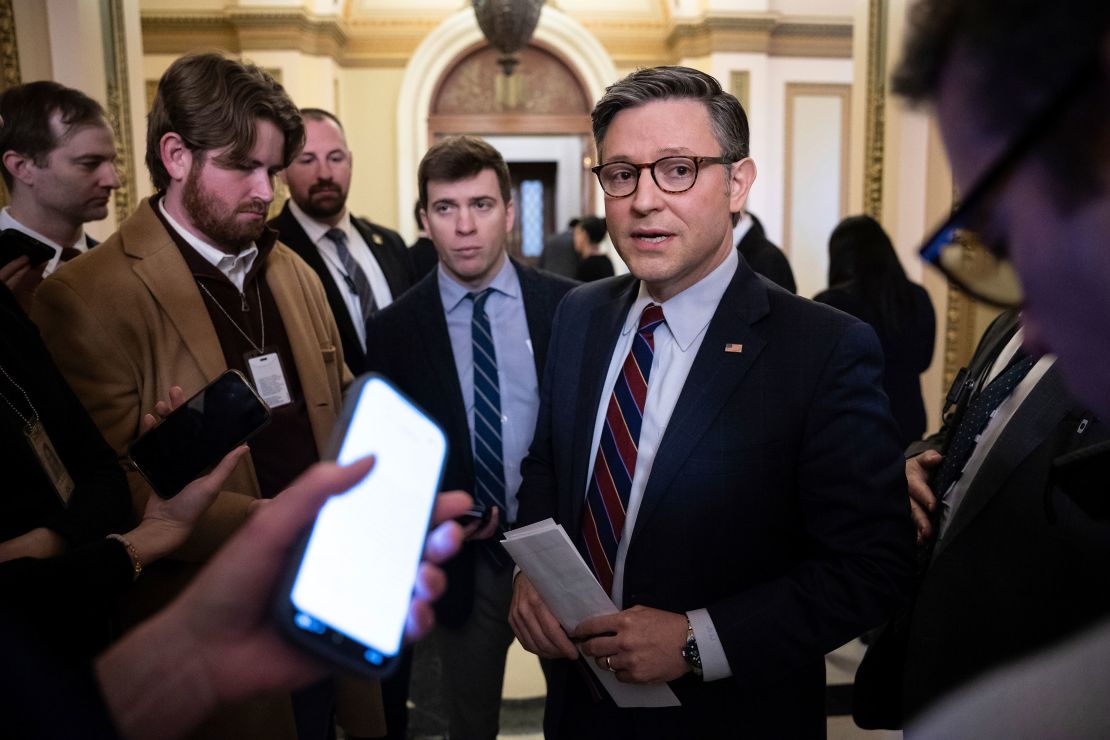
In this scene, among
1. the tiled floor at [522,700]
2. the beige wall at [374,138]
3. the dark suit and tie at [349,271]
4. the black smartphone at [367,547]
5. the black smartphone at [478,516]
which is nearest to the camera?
the black smartphone at [367,547]

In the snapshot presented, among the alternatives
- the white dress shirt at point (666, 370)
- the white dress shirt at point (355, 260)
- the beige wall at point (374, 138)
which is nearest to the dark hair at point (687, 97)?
the white dress shirt at point (666, 370)

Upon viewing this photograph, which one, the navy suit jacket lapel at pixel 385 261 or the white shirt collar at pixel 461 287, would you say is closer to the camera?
the white shirt collar at pixel 461 287

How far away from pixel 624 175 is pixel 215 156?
1118 mm

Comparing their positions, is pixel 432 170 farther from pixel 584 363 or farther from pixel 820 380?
pixel 820 380

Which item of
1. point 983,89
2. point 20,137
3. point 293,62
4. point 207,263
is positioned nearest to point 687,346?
point 983,89

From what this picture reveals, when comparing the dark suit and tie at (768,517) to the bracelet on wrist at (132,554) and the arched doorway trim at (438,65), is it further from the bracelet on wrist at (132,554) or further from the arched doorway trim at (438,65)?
the arched doorway trim at (438,65)

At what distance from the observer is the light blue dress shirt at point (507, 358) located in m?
2.41

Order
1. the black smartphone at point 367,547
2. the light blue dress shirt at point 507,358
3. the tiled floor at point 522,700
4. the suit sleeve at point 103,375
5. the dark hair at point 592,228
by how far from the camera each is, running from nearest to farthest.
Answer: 1. the black smartphone at point 367,547
2. the suit sleeve at point 103,375
3. the light blue dress shirt at point 507,358
4. the tiled floor at point 522,700
5. the dark hair at point 592,228

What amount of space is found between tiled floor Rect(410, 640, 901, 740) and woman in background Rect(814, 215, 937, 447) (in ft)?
3.46

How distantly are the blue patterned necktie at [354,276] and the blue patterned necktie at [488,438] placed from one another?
1.05 meters

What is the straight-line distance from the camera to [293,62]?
9.61m

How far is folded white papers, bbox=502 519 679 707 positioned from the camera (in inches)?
54.6

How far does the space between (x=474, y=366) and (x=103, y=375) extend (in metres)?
1.03

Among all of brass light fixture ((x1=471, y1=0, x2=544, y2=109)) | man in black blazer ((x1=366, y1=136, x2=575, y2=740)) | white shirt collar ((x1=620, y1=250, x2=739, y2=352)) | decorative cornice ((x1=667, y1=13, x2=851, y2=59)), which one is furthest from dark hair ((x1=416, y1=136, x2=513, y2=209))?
decorative cornice ((x1=667, y1=13, x2=851, y2=59))
